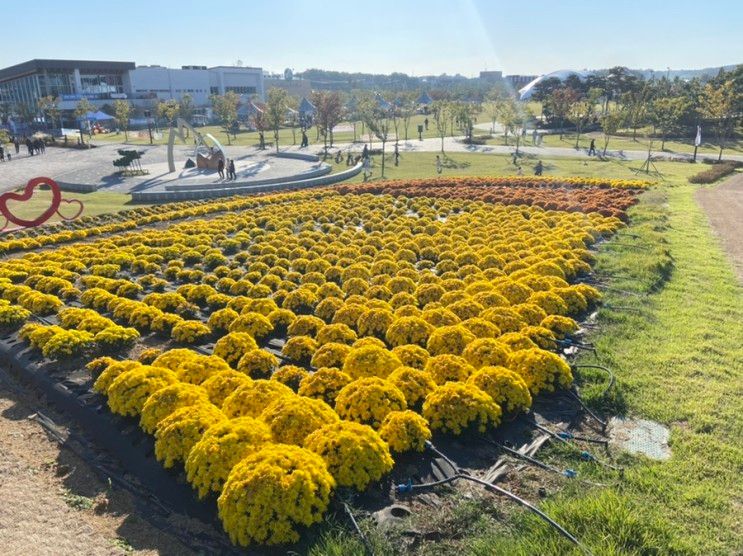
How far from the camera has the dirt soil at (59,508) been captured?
6047 mm

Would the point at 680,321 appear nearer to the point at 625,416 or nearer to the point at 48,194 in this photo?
the point at 625,416

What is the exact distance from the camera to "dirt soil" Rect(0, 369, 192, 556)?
19.8 feet

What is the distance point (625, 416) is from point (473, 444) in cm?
247

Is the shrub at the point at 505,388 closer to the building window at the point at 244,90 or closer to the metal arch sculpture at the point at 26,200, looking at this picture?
the metal arch sculpture at the point at 26,200

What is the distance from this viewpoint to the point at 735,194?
26.3 metres

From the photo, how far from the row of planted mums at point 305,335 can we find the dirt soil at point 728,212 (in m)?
3.68

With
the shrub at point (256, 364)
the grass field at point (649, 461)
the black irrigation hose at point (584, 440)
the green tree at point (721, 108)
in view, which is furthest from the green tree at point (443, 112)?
the black irrigation hose at point (584, 440)

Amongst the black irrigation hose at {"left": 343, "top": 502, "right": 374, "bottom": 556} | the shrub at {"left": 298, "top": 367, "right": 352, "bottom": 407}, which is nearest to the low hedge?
the shrub at {"left": 298, "top": 367, "right": 352, "bottom": 407}

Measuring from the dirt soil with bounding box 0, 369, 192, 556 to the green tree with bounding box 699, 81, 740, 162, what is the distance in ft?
143

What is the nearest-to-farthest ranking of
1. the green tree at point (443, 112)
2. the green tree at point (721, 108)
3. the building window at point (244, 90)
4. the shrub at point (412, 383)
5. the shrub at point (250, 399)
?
the shrub at point (250, 399)
the shrub at point (412, 383)
the green tree at point (721, 108)
the green tree at point (443, 112)
the building window at point (244, 90)

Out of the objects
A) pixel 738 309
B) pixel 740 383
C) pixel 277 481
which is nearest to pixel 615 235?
pixel 738 309

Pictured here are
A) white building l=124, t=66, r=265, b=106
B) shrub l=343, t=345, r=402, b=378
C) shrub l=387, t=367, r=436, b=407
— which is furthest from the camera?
white building l=124, t=66, r=265, b=106

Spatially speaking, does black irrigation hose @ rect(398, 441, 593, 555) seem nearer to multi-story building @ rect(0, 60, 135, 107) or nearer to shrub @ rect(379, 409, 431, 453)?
shrub @ rect(379, 409, 431, 453)

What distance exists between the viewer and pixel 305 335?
412 inches
